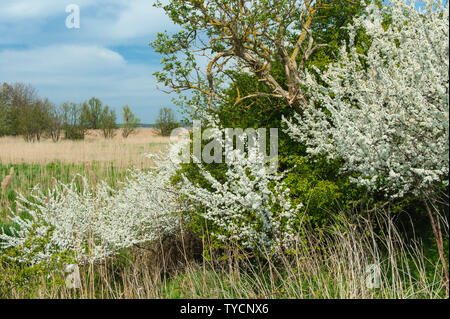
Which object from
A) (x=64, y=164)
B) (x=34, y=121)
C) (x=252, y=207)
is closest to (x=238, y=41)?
(x=252, y=207)

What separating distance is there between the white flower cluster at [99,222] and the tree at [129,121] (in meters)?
24.2

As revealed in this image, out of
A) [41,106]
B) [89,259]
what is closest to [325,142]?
[89,259]

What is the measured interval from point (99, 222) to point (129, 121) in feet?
86.2

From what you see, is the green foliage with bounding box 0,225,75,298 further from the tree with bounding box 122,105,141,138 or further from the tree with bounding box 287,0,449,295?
the tree with bounding box 122,105,141,138

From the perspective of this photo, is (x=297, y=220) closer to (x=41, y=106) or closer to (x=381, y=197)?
(x=381, y=197)

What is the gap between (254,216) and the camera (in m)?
4.52

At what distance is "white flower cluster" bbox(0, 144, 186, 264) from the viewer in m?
5.15

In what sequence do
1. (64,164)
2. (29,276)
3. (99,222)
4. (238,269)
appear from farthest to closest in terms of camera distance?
(64,164)
(99,222)
(29,276)
(238,269)

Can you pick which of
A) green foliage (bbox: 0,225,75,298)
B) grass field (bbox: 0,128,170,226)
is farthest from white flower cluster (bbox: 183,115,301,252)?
grass field (bbox: 0,128,170,226)

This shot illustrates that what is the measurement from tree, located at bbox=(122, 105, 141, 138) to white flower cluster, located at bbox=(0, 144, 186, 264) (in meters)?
24.2

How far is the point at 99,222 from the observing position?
219 inches

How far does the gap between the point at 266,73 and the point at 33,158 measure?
11.4 meters

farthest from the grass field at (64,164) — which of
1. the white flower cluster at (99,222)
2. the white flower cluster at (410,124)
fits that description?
the white flower cluster at (410,124)

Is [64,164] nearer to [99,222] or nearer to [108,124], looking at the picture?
[99,222]
